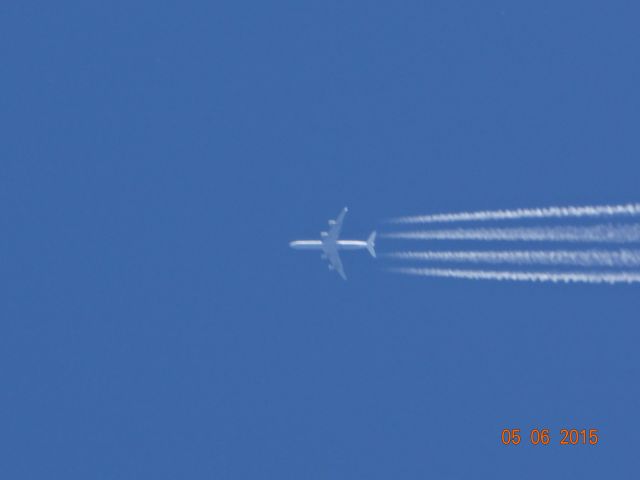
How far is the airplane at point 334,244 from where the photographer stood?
1609 inches

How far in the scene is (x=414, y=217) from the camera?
40500 millimetres

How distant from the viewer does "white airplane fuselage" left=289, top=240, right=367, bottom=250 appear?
40844mm

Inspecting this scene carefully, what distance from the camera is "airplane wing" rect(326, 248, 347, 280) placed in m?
41.4

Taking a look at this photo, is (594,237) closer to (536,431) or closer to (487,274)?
(487,274)

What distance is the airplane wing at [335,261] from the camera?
136 feet

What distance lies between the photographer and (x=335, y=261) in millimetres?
41500

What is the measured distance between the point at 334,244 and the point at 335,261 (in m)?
0.67

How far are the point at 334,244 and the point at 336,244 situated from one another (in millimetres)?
96

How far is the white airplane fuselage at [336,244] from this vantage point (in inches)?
1608

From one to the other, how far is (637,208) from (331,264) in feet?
41.4

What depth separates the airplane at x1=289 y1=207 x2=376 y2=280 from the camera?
4088 cm

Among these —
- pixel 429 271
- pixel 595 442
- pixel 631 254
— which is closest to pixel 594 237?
pixel 631 254

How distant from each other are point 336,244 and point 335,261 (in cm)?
70

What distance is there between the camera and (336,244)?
41.2 meters
